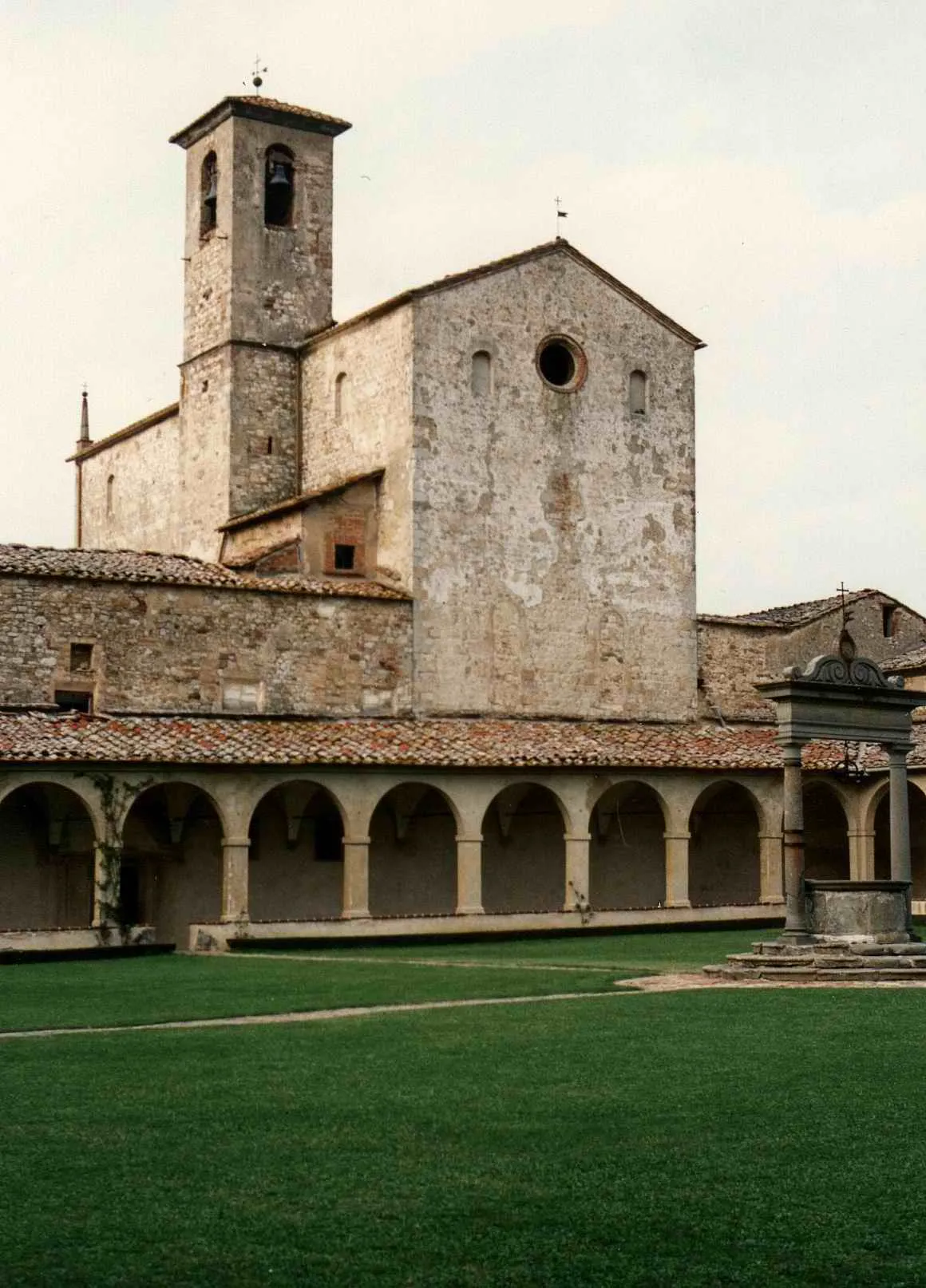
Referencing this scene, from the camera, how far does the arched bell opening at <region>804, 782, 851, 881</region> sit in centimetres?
3884

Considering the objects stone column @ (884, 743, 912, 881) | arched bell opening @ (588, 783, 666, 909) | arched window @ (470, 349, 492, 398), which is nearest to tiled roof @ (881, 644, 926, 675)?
arched bell opening @ (588, 783, 666, 909)

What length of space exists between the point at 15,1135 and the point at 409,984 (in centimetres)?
1034

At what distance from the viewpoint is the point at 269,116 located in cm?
3731

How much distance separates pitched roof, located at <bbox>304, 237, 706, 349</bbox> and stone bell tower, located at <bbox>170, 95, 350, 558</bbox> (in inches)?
38.8

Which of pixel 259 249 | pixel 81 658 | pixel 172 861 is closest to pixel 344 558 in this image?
pixel 81 658

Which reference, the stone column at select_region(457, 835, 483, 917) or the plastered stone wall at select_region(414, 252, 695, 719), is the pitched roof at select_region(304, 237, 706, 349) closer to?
the plastered stone wall at select_region(414, 252, 695, 719)

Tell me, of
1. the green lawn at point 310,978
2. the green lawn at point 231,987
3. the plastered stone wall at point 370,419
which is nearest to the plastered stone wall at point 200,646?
the plastered stone wall at point 370,419

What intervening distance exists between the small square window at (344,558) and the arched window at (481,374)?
381 centimetres

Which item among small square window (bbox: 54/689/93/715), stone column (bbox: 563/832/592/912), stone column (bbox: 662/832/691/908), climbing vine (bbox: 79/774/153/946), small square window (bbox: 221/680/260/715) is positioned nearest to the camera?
climbing vine (bbox: 79/774/153/946)

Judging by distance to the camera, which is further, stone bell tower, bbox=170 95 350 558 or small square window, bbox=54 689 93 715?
stone bell tower, bbox=170 95 350 558

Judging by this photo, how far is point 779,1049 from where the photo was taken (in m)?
13.4

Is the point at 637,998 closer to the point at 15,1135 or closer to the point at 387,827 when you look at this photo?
the point at 15,1135

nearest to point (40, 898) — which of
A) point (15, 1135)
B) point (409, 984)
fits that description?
point (409, 984)

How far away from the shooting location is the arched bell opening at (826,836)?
38.8 meters
